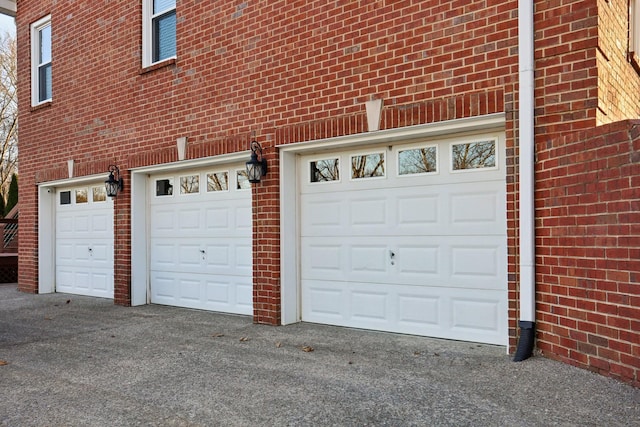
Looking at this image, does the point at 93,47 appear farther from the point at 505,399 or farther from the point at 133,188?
the point at 505,399

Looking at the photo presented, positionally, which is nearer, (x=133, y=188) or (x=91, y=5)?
(x=133, y=188)

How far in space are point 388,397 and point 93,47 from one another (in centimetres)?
817

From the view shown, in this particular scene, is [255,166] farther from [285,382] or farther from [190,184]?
[285,382]

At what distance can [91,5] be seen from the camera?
9102 mm

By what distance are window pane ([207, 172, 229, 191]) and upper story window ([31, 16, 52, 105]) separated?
5.05 metres

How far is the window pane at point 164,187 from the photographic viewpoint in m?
8.24

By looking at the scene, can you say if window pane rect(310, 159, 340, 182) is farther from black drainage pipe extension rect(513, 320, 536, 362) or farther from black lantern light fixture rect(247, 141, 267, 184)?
black drainage pipe extension rect(513, 320, 536, 362)

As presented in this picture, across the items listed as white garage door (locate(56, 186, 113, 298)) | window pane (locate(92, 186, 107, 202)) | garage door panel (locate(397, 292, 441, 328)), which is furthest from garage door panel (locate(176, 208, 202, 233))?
Answer: garage door panel (locate(397, 292, 441, 328))

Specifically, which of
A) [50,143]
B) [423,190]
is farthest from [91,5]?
[423,190]

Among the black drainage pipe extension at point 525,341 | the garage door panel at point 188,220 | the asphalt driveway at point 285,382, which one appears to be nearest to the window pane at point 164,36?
the garage door panel at point 188,220

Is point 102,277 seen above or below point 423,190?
below

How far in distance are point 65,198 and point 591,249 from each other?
957 cm

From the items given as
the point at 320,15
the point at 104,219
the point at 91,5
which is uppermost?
the point at 91,5

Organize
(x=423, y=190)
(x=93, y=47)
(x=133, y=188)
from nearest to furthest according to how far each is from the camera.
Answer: (x=423, y=190) → (x=133, y=188) → (x=93, y=47)
